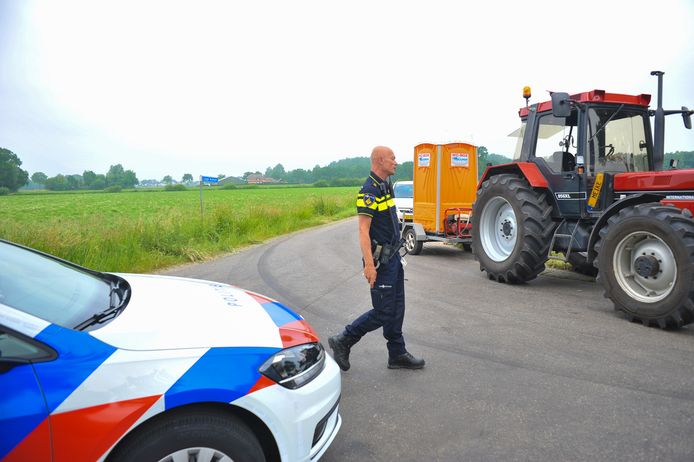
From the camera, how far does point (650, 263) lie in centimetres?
500

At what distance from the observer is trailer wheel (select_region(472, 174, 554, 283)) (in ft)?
22.1

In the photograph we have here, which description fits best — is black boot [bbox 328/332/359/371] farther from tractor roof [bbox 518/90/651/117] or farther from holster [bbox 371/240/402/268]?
tractor roof [bbox 518/90/651/117]

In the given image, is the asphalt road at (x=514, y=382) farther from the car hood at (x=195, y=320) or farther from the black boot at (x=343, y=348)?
the car hood at (x=195, y=320)

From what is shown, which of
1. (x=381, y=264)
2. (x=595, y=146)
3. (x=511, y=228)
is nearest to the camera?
(x=381, y=264)

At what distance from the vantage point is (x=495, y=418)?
312 cm

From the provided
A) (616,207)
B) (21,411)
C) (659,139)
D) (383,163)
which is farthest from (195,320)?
(659,139)

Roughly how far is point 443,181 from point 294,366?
28.7 ft

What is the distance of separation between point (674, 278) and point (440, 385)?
2.98 metres

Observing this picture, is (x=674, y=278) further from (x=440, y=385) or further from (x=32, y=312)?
(x=32, y=312)

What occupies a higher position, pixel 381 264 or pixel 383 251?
pixel 383 251

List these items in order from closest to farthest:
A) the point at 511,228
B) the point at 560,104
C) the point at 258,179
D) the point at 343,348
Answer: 1. the point at 343,348
2. the point at 560,104
3. the point at 511,228
4. the point at 258,179

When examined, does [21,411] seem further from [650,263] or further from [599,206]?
[599,206]

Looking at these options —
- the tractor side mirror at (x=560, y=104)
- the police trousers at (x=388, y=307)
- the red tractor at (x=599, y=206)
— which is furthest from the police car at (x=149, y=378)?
the tractor side mirror at (x=560, y=104)

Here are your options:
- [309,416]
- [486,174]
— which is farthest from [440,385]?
[486,174]
